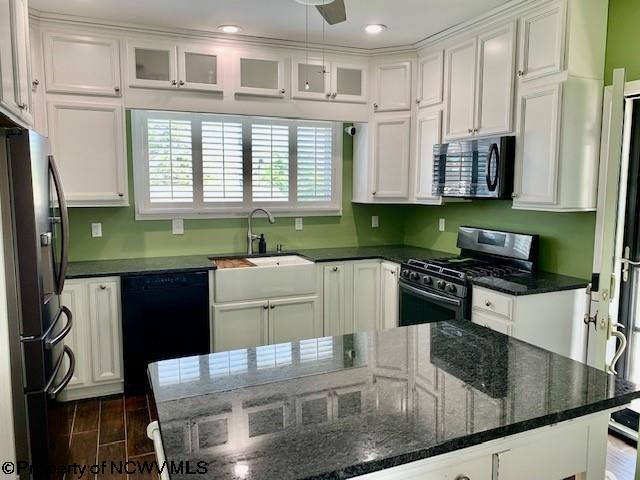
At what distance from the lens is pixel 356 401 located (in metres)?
1.25

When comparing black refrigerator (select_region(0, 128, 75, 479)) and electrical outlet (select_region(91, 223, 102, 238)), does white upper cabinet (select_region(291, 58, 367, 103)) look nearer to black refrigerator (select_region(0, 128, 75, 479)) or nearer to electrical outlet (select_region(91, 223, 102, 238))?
electrical outlet (select_region(91, 223, 102, 238))

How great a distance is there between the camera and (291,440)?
41.9 inches

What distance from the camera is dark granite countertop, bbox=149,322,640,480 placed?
1.02m

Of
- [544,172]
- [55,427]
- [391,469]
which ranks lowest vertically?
[55,427]

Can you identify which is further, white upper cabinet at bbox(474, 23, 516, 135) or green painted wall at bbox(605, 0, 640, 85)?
white upper cabinet at bbox(474, 23, 516, 135)

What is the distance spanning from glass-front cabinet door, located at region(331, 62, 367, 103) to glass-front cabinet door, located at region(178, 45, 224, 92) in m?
0.94

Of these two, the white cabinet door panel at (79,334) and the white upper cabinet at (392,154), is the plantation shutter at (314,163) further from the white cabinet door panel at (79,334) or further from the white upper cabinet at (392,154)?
the white cabinet door panel at (79,334)

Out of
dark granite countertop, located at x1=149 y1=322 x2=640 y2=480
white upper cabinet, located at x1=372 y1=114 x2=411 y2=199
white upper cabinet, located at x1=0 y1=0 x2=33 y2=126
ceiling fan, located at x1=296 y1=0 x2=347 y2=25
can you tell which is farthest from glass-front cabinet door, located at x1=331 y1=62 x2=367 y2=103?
dark granite countertop, located at x1=149 y1=322 x2=640 y2=480

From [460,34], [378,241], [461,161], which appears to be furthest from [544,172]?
[378,241]

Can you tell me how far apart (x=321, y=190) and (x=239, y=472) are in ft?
11.8

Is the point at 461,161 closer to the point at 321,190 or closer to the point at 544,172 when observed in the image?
the point at 544,172

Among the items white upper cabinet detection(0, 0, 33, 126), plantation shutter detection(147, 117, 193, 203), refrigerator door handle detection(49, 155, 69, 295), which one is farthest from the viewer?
plantation shutter detection(147, 117, 193, 203)

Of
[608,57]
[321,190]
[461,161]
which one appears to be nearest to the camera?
[608,57]

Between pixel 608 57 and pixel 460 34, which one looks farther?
pixel 460 34
